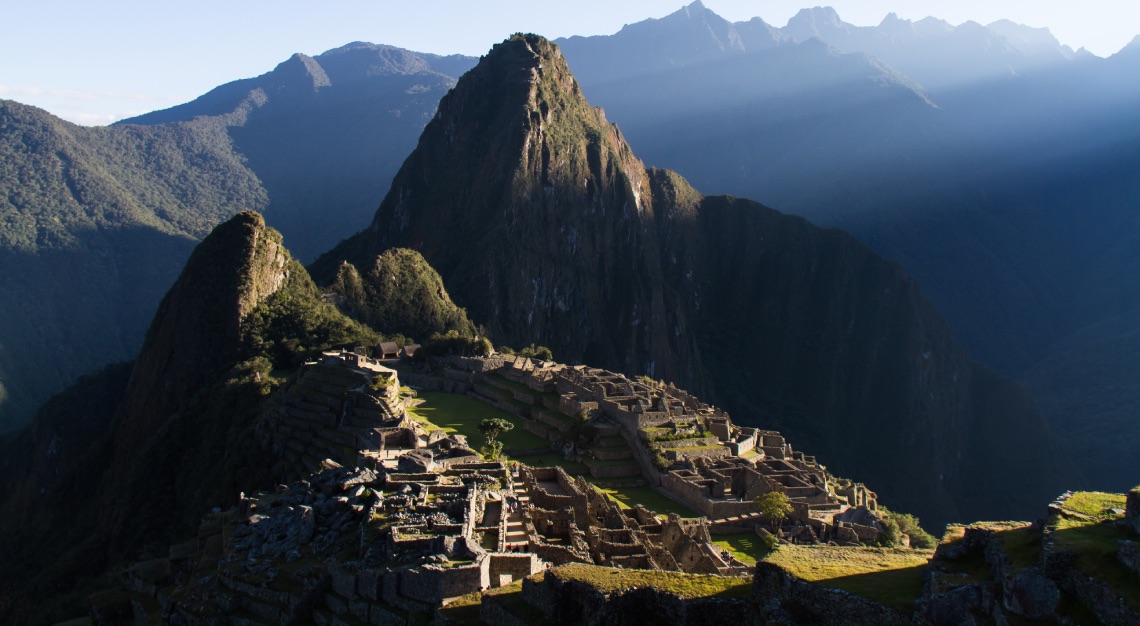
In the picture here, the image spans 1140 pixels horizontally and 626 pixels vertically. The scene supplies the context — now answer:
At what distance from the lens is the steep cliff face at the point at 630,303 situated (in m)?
147

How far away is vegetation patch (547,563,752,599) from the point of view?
52.7 ft

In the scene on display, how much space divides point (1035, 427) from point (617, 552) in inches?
5481

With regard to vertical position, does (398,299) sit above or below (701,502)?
above

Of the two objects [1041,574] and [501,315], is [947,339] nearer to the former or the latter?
[501,315]

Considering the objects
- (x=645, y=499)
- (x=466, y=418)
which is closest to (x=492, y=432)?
(x=645, y=499)

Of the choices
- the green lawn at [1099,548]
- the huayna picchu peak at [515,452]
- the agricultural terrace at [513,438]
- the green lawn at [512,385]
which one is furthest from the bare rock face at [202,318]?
the green lawn at [1099,548]

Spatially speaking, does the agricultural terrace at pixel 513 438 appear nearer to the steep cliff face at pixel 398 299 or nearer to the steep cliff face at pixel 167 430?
the steep cliff face at pixel 167 430

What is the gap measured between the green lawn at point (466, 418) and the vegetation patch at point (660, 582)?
101 feet

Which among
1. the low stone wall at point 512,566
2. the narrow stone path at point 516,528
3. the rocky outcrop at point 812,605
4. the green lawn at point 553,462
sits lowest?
the rocky outcrop at point 812,605

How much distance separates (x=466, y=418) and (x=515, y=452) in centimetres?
744

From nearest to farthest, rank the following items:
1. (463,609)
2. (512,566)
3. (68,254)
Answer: (463,609) < (512,566) < (68,254)

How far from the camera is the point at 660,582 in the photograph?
16.6 meters

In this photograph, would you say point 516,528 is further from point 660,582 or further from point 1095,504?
point 1095,504

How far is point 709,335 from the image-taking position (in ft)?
647
